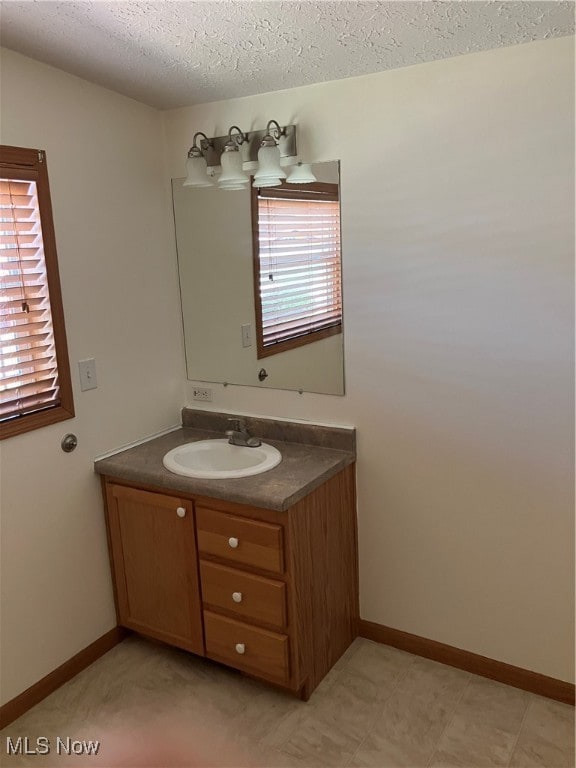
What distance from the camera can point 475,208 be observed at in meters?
2.04

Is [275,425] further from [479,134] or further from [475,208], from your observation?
[479,134]

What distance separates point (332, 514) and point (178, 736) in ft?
2.99

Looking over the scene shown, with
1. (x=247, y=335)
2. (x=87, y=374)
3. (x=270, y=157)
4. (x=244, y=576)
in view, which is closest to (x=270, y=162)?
(x=270, y=157)

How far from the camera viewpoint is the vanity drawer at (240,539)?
2.08 metres

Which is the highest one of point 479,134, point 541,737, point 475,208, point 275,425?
point 479,134

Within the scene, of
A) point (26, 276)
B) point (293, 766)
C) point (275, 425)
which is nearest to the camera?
point (293, 766)

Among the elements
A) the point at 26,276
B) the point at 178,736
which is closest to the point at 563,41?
the point at 26,276

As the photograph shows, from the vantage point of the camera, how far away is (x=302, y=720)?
2.14m

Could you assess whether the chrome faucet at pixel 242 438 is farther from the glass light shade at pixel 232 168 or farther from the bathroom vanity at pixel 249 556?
the glass light shade at pixel 232 168

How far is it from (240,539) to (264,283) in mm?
1022

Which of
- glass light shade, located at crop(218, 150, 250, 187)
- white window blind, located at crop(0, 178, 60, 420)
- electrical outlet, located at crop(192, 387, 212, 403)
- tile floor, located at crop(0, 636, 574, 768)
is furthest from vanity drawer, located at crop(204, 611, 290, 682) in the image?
glass light shade, located at crop(218, 150, 250, 187)

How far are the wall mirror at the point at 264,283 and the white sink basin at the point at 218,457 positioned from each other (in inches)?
11.1

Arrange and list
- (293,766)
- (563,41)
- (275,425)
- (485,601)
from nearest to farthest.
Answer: (563,41), (293,766), (485,601), (275,425)

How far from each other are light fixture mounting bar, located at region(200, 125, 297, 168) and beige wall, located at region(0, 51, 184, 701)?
0.86 feet
